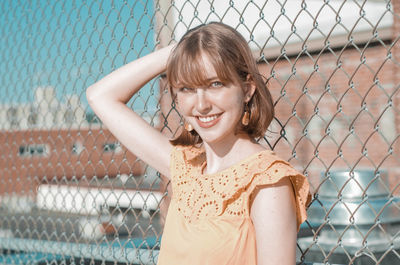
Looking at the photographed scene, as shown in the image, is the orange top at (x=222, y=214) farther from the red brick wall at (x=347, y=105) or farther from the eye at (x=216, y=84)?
the red brick wall at (x=347, y=105)

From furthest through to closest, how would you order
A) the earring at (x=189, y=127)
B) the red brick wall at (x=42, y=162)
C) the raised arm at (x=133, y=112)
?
the red brick wall at (x=42, y=162) → the raised arm at (x=133, y=112) → the earring at (x=189, y=127)

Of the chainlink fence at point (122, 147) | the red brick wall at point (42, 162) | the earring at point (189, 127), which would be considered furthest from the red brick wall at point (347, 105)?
the earring at point (189, 127)

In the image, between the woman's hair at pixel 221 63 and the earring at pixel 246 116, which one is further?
the earring at pixel 246 116

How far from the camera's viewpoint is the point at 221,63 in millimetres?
1520

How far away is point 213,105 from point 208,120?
0.16 ft

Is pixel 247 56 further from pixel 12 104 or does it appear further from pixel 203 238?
pixel 12 104

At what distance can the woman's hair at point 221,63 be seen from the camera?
5.02 ft

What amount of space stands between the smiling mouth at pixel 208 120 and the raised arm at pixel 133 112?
0.36 metres

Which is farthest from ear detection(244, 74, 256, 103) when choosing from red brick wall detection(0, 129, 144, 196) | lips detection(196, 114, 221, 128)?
red brick wall detection(0, 129, 144, 196)

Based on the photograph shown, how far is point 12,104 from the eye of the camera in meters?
3.66

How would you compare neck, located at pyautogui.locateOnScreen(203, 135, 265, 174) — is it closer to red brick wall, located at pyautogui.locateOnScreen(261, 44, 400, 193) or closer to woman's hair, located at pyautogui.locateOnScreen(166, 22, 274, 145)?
woman's hair, located at pyautogui.locateOnScreen(166, 22, 274, 145)

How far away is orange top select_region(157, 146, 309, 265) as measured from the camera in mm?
1494

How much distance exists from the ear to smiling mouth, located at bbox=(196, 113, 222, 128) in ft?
0.37

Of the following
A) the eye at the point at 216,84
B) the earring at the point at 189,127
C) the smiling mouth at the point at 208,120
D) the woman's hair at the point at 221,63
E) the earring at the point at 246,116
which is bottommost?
the earring at the point at 189,127
